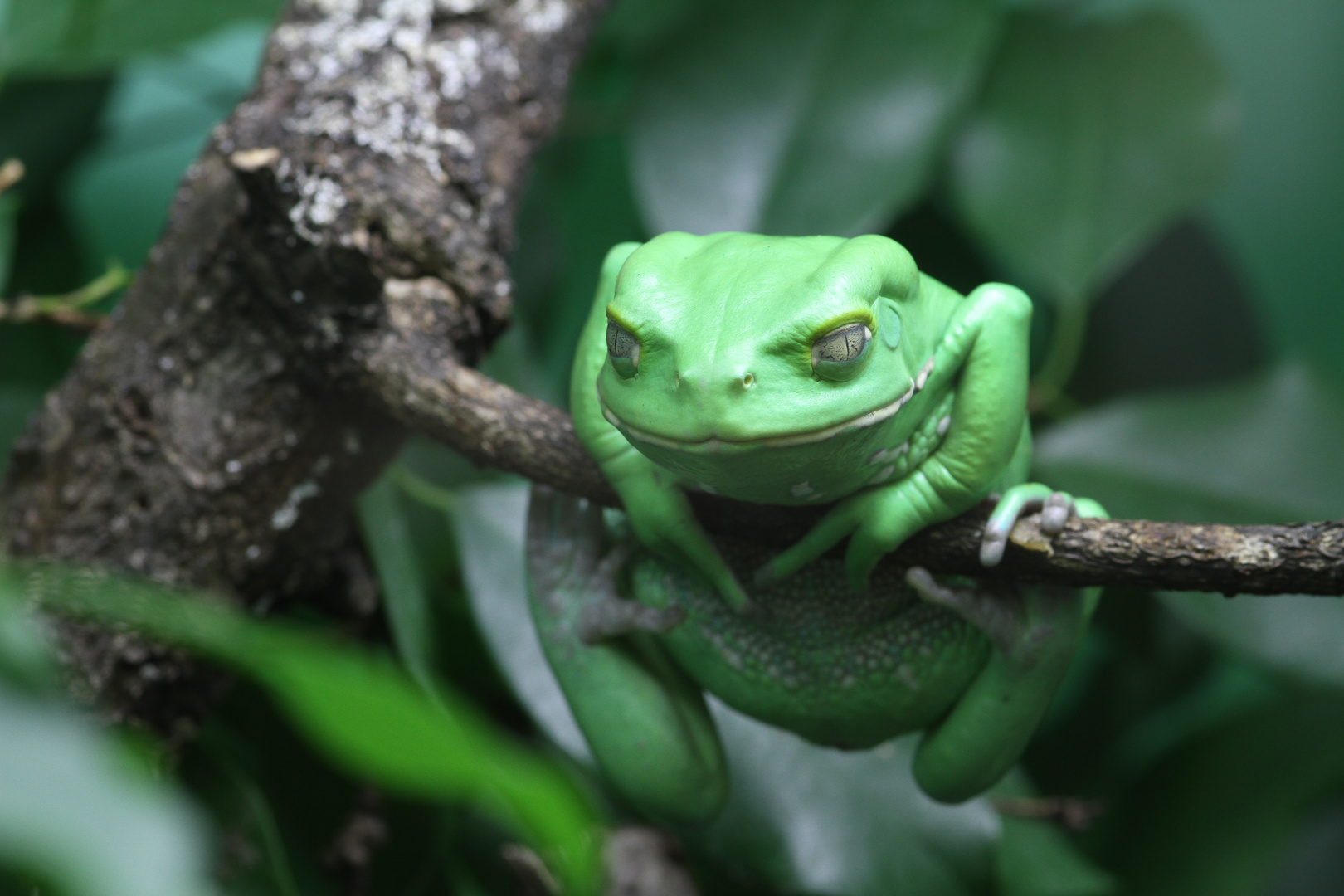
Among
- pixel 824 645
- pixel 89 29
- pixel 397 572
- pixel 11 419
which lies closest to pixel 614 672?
pixel 824 645

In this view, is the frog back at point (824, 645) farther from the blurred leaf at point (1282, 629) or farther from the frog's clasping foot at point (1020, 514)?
the blurred leaf at point (1282, 629)

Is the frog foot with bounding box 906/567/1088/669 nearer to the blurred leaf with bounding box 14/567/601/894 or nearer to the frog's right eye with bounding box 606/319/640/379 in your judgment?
the frog's right eye with bounding box 606/319/640/379

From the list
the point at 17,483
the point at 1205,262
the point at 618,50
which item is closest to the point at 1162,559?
the point at 17,483

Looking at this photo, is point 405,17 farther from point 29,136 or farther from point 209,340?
point 29,136

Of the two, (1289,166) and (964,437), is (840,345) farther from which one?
(1289,166)

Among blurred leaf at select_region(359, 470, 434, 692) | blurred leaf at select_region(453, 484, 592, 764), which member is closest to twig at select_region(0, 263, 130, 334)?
blurred leaf at select_region(359, 470, 434, 692)

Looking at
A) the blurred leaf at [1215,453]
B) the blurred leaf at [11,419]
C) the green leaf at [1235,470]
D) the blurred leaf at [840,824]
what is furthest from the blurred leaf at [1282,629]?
the blurred leaf at [11,419]
